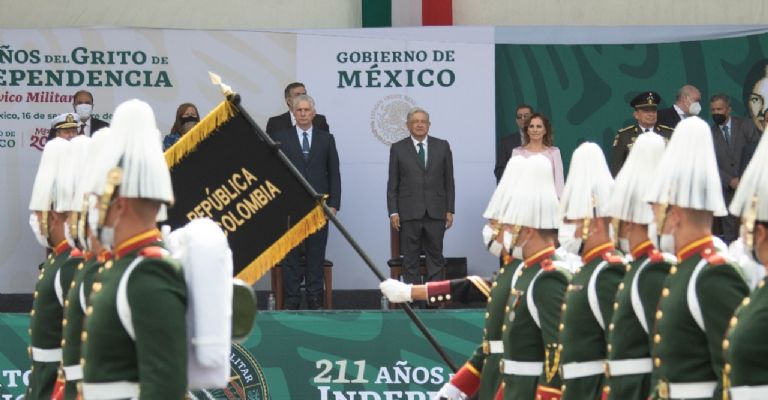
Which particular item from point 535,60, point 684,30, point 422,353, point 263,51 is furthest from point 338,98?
point 422,353

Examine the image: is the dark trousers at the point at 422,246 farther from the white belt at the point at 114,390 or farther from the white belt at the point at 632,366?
the white belt at the point at 114,390

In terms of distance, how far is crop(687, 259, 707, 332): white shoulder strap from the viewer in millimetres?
6801

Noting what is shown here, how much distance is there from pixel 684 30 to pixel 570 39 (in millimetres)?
1121

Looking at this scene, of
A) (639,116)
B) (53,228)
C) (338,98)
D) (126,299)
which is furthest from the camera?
(338,98)

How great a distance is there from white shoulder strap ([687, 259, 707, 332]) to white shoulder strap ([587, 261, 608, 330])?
1.57 meters

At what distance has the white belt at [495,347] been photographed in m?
9.43

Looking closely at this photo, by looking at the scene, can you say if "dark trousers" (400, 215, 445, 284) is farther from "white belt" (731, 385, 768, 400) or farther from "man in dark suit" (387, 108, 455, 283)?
"white belt" (731, 385, 768, 400)

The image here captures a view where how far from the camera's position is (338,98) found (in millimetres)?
16766

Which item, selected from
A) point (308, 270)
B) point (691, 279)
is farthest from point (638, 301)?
point (308, 270)

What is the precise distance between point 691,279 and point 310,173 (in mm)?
9076

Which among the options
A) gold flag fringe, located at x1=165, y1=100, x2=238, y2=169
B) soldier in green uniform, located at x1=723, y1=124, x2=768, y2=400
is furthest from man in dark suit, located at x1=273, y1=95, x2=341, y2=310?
soldier in green uniform, located at x1=723, y1=124, x2=768, y2=400

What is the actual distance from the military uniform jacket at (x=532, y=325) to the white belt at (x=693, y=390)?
196 centimetres

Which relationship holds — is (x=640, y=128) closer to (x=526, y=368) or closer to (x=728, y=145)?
(x=728, y=145)

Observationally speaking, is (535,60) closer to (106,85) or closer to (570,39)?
(570,39)
